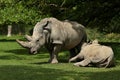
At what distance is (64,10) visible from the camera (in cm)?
2189

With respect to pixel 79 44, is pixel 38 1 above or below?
above

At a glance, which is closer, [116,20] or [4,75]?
[4,75]

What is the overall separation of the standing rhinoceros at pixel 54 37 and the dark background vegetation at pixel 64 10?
4.06m

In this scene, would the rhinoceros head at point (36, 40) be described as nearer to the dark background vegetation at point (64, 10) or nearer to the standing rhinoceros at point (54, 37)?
the standing rhinoceros at point (54, 37)

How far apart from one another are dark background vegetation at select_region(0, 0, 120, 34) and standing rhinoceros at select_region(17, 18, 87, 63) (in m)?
4.06

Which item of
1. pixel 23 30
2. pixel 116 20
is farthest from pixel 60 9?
pixel 23 30

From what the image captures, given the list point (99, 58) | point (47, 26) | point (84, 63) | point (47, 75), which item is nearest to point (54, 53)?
point (47, 26)

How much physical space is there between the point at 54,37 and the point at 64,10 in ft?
23.0

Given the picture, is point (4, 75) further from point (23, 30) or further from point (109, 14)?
point (23, 30)

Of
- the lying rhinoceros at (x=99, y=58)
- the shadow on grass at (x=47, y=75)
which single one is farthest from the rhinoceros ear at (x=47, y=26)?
the shadow on grass at (x=47, y=75)

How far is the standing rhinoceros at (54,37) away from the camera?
574 inches

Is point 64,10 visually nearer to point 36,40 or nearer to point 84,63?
point 36,40

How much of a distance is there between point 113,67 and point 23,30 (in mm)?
47957

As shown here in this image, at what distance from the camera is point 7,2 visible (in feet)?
71.3
